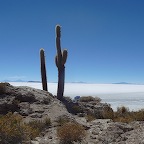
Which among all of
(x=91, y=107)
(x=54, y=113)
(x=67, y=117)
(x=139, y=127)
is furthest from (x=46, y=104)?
(x=139, y=127)

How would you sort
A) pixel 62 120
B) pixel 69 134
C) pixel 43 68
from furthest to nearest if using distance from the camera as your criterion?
pixel 43 68
pixel 62 120
pixel 69 134

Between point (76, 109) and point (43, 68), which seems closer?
point (76, 109)

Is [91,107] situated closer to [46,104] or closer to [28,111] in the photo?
[46,104]

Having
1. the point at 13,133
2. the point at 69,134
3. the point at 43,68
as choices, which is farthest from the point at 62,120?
the point at 43,68

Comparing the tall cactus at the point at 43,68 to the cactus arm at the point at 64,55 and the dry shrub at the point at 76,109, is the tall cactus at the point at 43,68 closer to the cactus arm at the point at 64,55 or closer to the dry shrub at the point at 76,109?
the cactus arm at the point at 64,55

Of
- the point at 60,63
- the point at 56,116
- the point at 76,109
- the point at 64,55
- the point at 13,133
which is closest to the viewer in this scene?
the point at 13,133

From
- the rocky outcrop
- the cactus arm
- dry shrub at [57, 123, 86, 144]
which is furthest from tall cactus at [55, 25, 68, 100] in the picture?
dry shrub at [57, 123, 86, 144]

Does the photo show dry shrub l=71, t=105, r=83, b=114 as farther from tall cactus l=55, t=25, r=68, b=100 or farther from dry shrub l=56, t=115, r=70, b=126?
dry shrub l=56, t=115, r=70, b=126

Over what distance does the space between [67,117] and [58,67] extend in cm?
933

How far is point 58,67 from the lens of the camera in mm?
23922

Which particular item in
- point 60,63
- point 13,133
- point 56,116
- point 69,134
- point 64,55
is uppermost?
point 64,55

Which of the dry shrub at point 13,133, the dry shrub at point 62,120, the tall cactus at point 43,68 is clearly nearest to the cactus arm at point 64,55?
the tall cactus at point 43,68

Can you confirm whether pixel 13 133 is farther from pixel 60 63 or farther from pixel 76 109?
pixel 60 63

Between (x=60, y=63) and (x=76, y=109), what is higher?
(x=60, y=63)
